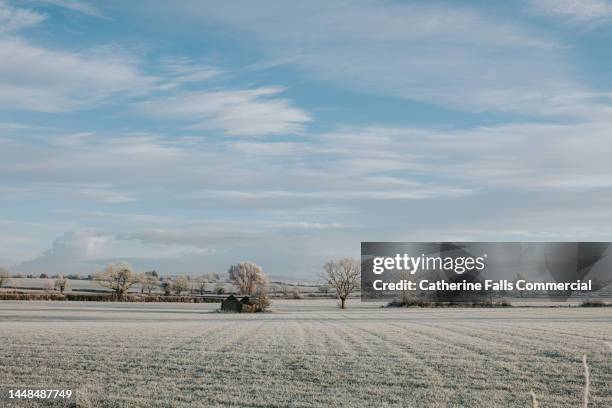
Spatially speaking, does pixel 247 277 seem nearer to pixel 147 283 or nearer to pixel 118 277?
pixel 147 283

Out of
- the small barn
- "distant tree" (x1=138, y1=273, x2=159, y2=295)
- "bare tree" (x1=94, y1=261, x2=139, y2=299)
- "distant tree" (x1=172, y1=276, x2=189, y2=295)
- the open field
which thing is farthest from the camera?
"distant tree" (x1=172, y1=276, x2=189, y2=295)

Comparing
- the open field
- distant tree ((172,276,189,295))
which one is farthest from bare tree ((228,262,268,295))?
the open field

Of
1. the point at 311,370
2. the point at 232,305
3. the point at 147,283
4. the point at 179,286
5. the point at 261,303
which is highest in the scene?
the point at 147,283

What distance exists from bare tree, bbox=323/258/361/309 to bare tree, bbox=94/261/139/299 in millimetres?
43839

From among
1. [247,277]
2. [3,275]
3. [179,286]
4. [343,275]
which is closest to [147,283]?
[179,286]

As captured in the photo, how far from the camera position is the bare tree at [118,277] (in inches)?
5281

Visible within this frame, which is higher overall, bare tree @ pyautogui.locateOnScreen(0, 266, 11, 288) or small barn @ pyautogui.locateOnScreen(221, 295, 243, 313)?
bare tree @ pyautogui.locateOnScreen(0, 266, 11, 288)

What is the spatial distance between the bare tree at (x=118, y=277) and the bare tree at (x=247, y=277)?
31.6m

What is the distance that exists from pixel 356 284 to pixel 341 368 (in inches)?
3634

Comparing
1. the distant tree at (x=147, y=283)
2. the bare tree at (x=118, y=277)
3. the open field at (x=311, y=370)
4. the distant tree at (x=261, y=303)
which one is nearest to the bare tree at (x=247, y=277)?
the distant tree at (x=147, y=283)

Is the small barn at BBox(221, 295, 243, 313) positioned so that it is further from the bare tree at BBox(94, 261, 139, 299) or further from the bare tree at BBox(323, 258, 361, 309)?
the bare tree at BBox(94, 261, 139, 299)

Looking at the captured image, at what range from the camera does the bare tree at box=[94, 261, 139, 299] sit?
13412 cm

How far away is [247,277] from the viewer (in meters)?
177

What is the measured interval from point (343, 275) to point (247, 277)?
68.7 metres
